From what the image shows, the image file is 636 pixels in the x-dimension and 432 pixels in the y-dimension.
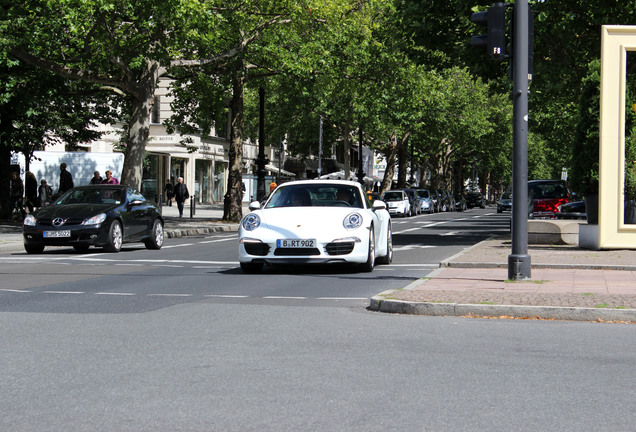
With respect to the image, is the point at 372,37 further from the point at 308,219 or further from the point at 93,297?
the point at 93,297

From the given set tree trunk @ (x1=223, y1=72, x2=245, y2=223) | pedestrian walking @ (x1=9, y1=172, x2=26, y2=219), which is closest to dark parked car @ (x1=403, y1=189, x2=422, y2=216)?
tree trunk @ (x1=223, y1=72, x2=245, y2=223)

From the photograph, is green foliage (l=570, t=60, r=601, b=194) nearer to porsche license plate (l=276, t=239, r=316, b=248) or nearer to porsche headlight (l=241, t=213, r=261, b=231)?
porsche license plate (l=276, t=239, r=316, b=248)

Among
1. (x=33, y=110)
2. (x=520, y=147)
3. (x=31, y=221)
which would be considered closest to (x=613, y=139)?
(x=520, y=147)

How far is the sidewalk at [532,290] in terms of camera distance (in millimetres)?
9727

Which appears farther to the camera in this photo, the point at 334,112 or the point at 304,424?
the point at 334,112

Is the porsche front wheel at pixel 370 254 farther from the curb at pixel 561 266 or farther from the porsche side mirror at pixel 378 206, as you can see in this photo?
the curb at pixel 561 266

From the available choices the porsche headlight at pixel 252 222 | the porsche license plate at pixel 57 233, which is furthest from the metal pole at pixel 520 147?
the porsche license plate at pixel 57 233

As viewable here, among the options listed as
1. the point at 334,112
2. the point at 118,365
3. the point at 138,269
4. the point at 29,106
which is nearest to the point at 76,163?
the point at 29,106

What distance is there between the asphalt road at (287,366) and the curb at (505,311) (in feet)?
0.92

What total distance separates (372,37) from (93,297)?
2819cm

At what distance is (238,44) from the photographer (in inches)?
1321

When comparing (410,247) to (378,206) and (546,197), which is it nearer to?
(378,206)

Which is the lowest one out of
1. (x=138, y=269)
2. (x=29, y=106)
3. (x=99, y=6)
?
(x=138, y=269)

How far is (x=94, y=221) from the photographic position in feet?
65.4
